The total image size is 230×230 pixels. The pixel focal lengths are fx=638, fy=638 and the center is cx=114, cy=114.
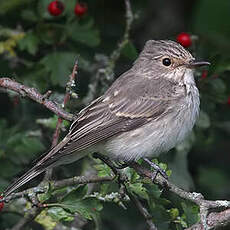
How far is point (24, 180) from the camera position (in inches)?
193

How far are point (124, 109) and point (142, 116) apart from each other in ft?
0.55

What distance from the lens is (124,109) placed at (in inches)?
218

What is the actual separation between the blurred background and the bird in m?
0.34

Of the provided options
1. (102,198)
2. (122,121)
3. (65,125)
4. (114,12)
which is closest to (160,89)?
(122,121)

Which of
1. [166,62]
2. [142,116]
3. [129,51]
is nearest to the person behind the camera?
[142,116]

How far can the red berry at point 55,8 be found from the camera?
611 cm

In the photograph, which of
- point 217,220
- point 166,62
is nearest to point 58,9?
point 166,62

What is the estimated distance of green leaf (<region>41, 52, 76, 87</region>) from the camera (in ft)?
19.9

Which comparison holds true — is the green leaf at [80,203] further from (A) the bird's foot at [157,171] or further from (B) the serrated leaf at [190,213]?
(B) the serrated leaf at [190,213]

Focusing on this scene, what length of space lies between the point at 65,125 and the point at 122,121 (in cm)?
50

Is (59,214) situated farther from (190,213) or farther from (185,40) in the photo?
(185,40)

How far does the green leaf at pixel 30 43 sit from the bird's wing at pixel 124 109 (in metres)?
0.93

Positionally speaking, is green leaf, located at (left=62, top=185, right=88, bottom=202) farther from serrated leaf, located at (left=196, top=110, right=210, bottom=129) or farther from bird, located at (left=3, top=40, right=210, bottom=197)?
serrated leaf, located at (left=196, top=110, right=210, bottom=129)

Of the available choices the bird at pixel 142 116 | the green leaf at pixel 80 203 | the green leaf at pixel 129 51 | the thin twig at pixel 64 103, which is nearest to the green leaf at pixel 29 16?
the green leaf at pixel 129 51
